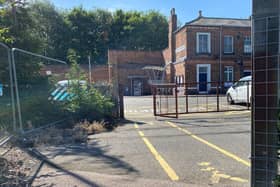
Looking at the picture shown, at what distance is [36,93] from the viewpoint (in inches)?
359

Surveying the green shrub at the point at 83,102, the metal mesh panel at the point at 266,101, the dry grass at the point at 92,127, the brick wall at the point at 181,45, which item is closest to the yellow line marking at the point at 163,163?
the metal mesh panel at the point at 266,101

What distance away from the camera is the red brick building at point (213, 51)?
26.5 metres

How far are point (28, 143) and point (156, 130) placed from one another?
408 cm

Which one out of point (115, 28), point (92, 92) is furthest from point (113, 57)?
point (92, 92)

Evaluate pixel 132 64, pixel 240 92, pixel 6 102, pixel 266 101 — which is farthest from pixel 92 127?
pixel 132 64

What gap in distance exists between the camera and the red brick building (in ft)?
86.8

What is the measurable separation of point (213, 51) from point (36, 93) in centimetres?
2222

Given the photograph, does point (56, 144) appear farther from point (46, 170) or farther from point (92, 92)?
point (92, 92)

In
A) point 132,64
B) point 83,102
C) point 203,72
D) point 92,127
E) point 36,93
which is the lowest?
point 92,127

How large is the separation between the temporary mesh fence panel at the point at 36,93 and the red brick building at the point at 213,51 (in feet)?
60.1

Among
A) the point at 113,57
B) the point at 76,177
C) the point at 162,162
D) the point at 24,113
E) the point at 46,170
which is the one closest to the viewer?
the point at 76,177

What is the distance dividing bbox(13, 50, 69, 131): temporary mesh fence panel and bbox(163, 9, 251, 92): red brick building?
60.1 feet

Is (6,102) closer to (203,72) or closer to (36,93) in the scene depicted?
(36,93)

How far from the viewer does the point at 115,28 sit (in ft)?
150
